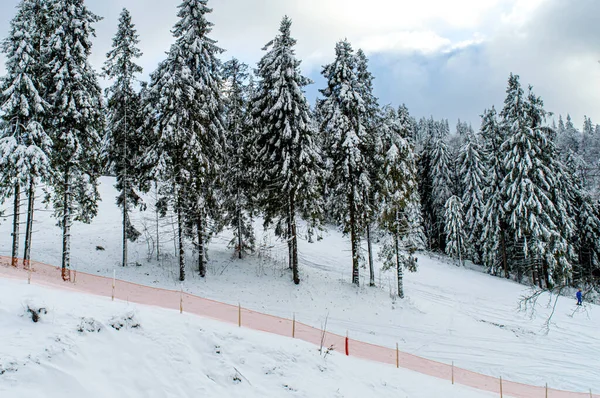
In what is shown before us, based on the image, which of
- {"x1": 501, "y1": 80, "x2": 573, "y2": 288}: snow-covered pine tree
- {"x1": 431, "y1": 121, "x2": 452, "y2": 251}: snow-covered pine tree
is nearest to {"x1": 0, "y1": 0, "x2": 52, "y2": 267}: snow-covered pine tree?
{"x1": 501, "y1": 80, "x2": 573, "y2": 288}: snow-covered pine tree

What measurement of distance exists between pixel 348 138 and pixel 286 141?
13.5ft

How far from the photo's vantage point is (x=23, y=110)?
1758 centimetres

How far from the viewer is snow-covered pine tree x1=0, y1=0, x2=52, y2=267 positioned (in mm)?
17594

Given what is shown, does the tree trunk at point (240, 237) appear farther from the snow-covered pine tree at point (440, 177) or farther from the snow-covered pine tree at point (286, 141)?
the snow-covered pine tree at point (440, 177)

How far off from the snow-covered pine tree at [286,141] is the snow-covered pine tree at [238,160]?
1862 mm

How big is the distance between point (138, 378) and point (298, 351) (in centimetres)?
473

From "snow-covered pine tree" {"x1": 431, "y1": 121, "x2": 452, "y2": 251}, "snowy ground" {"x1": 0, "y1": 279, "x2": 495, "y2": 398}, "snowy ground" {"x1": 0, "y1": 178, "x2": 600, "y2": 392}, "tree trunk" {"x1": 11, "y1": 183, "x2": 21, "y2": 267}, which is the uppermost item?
"snow-covered pine tree" {"x1": 431, "y1": 121, "x2": 452, "y2": 251}

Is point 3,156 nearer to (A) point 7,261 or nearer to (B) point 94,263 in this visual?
(A) point 7,261

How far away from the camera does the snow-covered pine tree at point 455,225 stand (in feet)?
128

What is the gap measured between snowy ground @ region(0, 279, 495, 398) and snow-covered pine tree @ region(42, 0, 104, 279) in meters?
10.5

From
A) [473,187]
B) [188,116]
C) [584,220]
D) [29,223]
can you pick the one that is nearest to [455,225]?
[473,187]

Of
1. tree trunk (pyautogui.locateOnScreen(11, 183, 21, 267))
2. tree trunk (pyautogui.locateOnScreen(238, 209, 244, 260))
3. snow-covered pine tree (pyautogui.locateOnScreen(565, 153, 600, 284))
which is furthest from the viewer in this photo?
snow-covered pine tree (pyautogui.locateOnScreen(565, 153, 600, 284))

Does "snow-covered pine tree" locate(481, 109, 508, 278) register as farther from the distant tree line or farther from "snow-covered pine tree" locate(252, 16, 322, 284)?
"snow-covered pine tree" locate(252, 16, 322, 284)

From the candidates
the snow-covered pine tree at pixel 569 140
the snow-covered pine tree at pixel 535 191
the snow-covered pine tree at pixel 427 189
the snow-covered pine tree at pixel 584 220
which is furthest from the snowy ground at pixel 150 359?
the snow-covered pine tree at pixel 569 140
